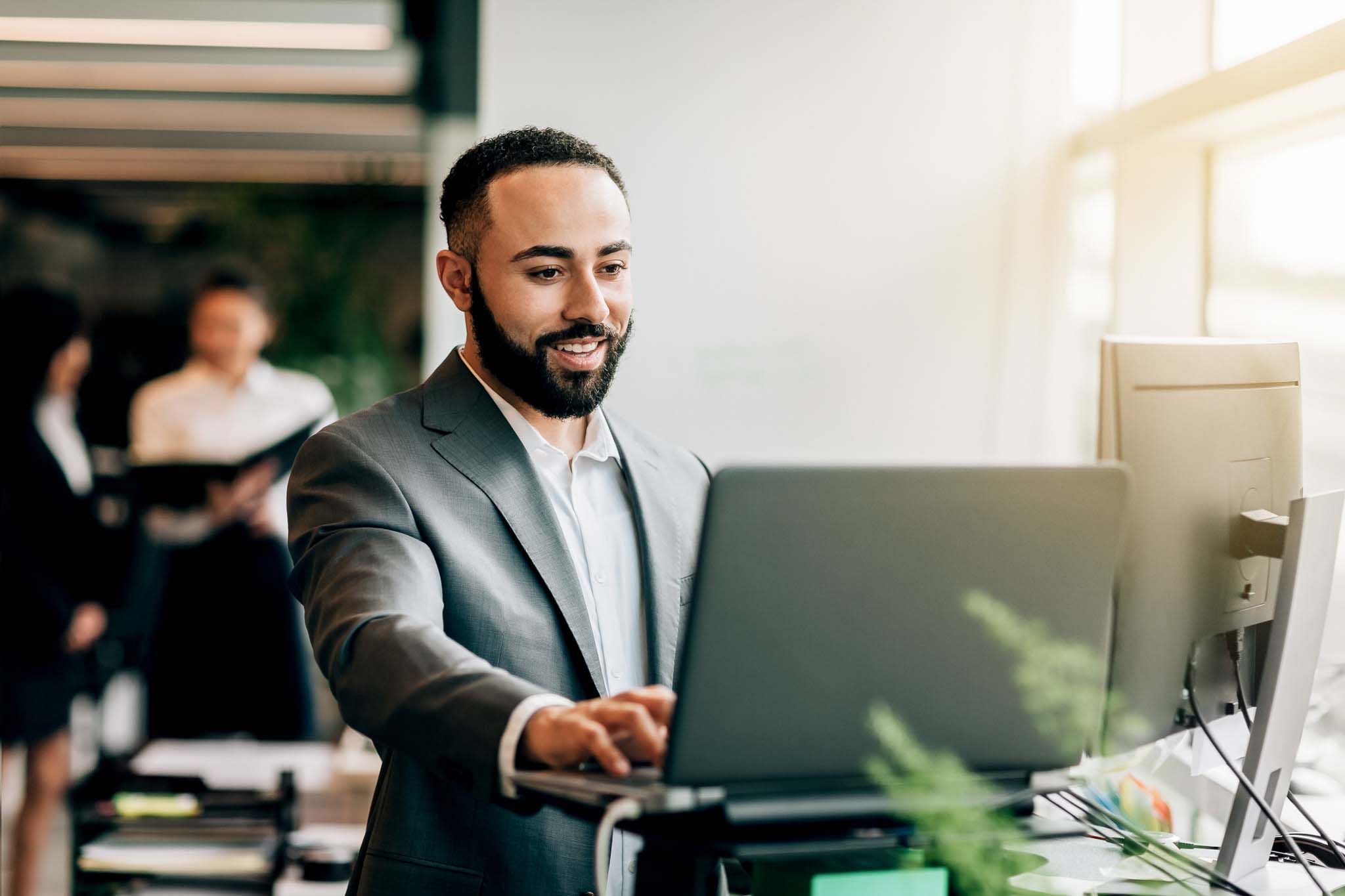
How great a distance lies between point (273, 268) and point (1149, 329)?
496 cm

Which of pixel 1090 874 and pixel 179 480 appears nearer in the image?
pixel 1090 874

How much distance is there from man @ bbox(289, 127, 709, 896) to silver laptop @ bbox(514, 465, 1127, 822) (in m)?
0.23

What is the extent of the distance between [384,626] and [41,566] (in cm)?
291

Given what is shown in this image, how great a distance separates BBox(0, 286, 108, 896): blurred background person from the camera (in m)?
3.52

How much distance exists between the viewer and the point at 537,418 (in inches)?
63.1

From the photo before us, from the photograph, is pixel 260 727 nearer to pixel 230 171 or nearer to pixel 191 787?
pixel 191 787

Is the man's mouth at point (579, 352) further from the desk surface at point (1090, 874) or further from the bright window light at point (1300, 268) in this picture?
the bright window light at point (1300, 268)

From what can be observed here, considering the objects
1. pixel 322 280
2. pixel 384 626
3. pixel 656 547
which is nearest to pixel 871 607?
pixel 384 626

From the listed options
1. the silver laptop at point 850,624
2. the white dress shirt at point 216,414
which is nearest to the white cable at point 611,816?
the silver laptop at point 850,624

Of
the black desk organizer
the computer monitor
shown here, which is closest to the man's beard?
the computer monitor

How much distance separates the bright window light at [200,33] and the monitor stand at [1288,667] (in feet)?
13.9

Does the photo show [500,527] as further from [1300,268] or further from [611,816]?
A: [1300,268]

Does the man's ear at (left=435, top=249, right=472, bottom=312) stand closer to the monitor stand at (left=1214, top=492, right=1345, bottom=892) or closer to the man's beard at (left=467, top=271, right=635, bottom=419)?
the man's beard at (left=467, top=271, right=635, bottom=419)

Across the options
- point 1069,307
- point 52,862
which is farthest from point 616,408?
point 52,862
